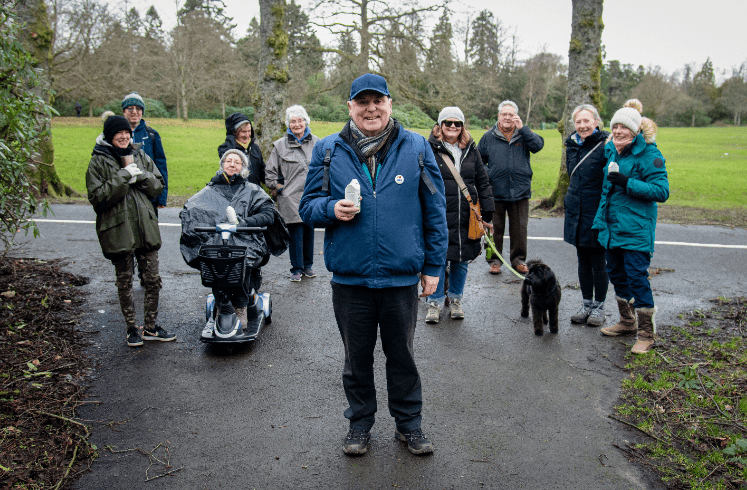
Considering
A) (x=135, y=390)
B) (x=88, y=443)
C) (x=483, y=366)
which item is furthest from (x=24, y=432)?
(x=483, y=366)

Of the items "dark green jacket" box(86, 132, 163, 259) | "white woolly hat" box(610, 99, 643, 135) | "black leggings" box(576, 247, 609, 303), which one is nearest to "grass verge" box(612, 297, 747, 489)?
"black leggings" box(576, 247, 609, 303)

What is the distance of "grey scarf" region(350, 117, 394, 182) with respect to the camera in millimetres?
3477

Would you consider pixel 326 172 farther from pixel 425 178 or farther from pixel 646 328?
pixel 646 328

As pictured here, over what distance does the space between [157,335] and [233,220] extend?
152 centimetres

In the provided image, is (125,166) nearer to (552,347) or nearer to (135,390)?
(135,390)

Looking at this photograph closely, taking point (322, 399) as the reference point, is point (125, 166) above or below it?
above

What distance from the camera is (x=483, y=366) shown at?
5.08 metres

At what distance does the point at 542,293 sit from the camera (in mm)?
5719

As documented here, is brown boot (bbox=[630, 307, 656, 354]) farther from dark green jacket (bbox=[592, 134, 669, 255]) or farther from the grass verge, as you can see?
dark green jacket (bbox=[592, 134, 669, 255])

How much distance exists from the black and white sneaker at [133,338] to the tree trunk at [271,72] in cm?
761

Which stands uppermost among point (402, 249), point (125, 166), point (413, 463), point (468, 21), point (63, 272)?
point (468, 21)

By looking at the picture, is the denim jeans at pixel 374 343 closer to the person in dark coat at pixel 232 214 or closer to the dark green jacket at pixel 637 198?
the person in dark coat at pixel 232 214

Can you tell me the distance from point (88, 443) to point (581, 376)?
3976mm

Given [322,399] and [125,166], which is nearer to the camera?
[322,399]
